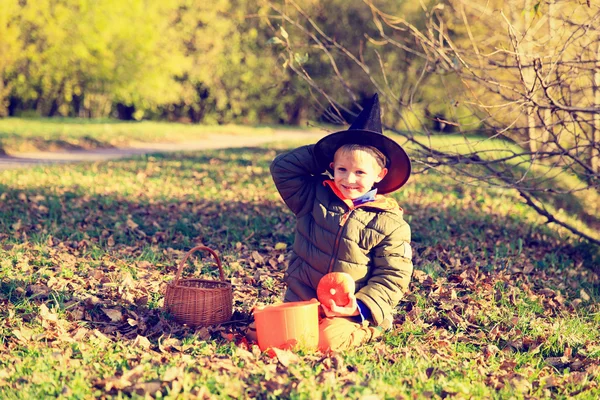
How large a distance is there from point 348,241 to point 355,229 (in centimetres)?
8

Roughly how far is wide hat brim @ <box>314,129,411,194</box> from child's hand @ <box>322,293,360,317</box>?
0.77 metres

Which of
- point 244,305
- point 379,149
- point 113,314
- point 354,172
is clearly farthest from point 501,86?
point 113,314

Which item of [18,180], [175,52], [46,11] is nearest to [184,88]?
[175,52]

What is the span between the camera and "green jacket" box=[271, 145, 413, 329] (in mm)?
4004

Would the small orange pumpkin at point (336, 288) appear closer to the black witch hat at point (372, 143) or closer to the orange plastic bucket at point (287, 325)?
the orange plastic bucket at point (287, 325)

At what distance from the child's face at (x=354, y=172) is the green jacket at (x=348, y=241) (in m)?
0.08

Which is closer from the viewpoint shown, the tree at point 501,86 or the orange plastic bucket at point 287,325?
the orange plastic bucket at point 287,325

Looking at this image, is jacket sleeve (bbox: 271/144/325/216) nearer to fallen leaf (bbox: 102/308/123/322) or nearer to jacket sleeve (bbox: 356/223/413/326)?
jacket sleeve (bbox: 356/223/413/326)

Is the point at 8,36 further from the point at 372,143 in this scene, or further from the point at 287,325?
the point at 287,325

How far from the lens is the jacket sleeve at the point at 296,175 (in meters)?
4.18

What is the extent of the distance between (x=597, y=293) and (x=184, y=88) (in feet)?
90.1

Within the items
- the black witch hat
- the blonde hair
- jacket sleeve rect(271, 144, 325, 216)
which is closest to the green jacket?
jacket sleeve rect(271, 144, 325, 216)

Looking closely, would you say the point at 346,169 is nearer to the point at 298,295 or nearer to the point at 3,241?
the point at 298,295

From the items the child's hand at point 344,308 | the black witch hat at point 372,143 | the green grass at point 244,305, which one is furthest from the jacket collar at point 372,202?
the green grass at point 244,305
